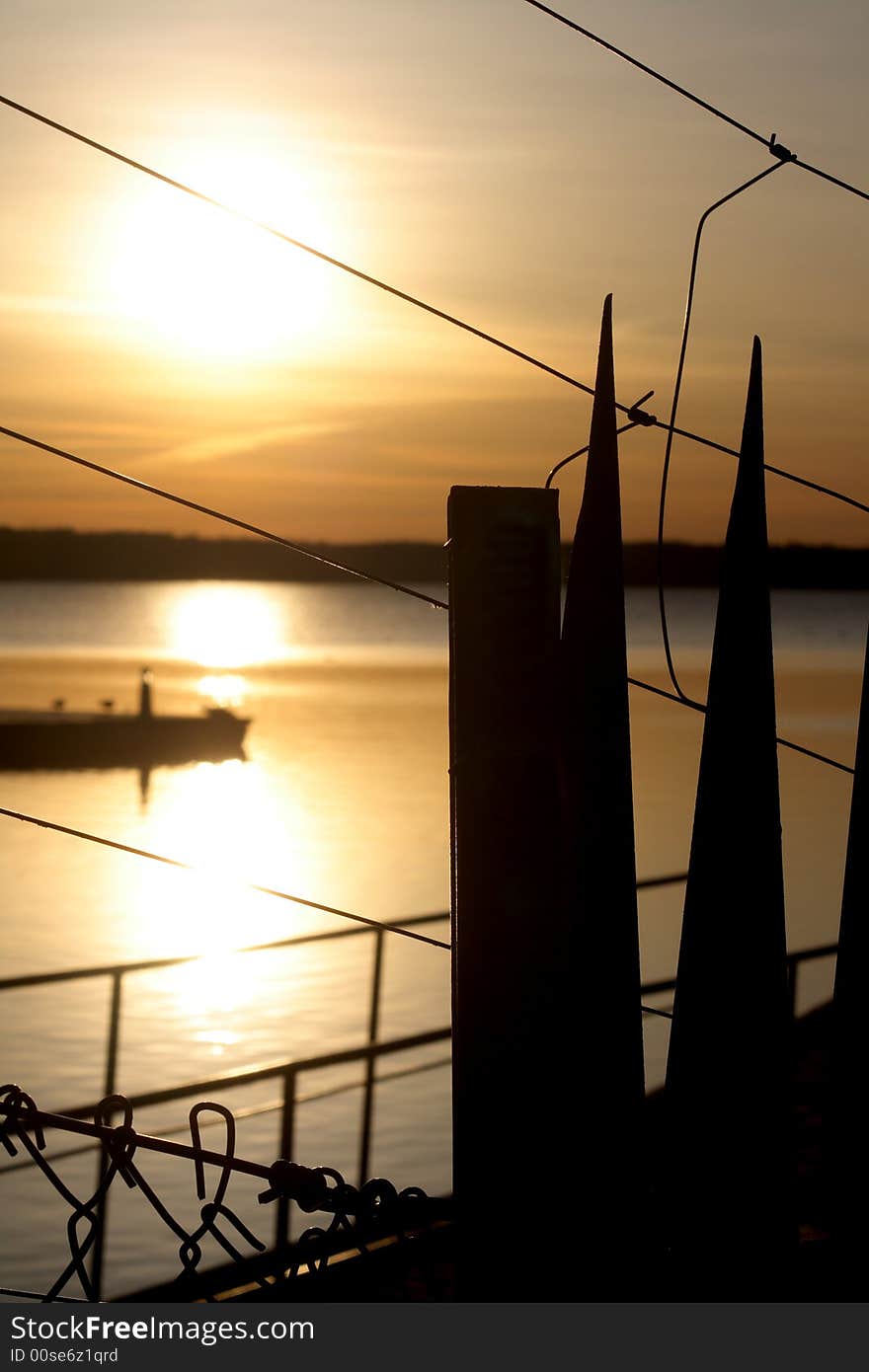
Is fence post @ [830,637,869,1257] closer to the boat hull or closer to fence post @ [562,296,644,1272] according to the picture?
fence post @ [562,296,644,1272]

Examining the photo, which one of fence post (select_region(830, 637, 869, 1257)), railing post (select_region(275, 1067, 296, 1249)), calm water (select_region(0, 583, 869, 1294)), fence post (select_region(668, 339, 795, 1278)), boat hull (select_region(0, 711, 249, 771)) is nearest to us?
fence post (select_region(668, 339, 795, 1278))

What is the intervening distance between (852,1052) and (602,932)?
1242 millimetres

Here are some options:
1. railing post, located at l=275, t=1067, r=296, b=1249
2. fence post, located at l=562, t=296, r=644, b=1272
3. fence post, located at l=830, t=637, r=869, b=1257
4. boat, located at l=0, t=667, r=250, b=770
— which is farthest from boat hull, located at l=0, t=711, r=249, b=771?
fence post, located at l=562, t=296, r=644, b=1272

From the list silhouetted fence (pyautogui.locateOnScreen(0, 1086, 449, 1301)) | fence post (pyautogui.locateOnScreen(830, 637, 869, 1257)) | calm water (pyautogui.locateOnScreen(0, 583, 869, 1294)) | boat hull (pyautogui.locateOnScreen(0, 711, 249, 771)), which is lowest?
silhouetted fence (pyautogui.locateOnScreen(0, 1086, 449, 1301))

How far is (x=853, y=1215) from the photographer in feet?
15.2

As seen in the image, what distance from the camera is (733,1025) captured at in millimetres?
4262

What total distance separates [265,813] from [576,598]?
49658 millimetres

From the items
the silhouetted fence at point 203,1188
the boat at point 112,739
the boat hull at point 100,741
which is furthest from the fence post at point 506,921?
the boat hull at point 100,741

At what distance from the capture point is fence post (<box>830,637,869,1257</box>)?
465 cm

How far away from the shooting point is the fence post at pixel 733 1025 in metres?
4.26

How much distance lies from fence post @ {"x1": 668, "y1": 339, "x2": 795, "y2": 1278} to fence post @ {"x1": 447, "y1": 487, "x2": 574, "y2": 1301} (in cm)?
56
